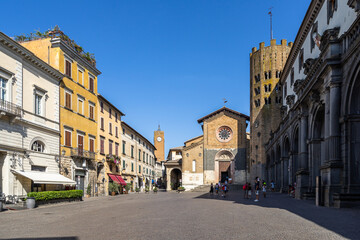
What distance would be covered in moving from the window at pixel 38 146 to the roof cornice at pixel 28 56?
5.51 m

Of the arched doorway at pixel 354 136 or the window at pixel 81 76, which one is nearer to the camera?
the arched doorway at pixel 354 136

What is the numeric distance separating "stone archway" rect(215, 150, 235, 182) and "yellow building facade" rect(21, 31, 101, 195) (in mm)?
28327

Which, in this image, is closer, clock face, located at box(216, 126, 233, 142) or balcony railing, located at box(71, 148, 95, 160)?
balcony railing, located at box(71, 148, 95, 160)

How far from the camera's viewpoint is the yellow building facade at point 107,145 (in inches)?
1459

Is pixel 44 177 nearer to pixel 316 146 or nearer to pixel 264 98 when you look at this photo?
pixel 316 146

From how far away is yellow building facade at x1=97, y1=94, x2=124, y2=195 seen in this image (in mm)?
37062

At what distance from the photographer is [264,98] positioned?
53625mm

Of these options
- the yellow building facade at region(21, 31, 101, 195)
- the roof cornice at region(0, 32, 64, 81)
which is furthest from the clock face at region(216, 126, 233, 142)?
the roof cornice at region(0, 32, 64, 81)

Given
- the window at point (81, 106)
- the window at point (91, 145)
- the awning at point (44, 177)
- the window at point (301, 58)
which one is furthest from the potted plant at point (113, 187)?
the window at point (301, 58)

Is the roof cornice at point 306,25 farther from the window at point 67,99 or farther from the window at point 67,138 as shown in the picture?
the window at point 67,138

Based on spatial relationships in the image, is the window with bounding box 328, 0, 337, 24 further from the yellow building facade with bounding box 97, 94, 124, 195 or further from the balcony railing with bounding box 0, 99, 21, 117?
the yellow building facade with bounding box 97, 94, 124, 195

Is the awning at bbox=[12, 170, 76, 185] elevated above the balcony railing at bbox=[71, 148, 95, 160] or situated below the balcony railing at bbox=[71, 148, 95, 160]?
below

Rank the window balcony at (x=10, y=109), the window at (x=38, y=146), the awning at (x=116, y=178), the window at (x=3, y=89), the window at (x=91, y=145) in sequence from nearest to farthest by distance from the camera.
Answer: the window balcony at (x=10, y=109)
the window at (x=3, y=89)
the window at (x=38, y=146)
the window at (x=91, y=145)
the awning at (x=116, y=178)

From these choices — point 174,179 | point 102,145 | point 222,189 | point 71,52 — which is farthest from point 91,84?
point 174,179
